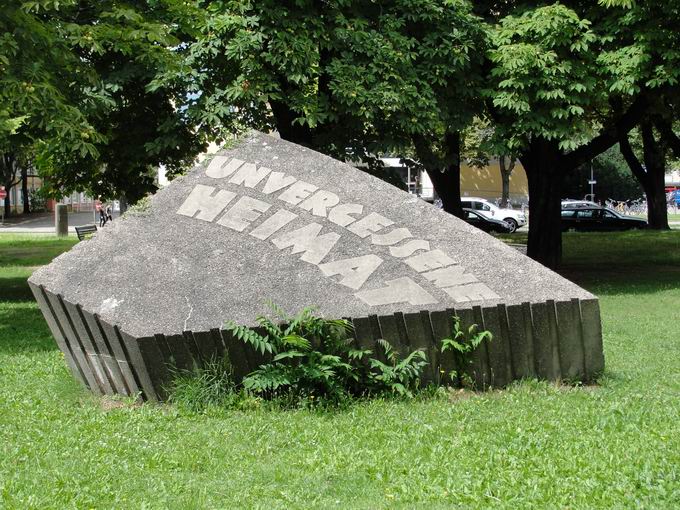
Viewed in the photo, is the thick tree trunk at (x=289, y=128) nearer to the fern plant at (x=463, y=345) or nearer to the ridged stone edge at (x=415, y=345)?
the ridged stone edge at (x=415, y=345)

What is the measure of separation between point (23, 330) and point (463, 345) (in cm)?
730

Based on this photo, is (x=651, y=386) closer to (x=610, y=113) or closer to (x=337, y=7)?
(x=337, y=7)

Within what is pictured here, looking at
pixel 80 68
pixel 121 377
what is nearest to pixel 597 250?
pixel 80 68

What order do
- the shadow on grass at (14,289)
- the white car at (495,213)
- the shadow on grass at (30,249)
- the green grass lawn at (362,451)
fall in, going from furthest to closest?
the white car at (495,213)
the shadow on grass at (30,249)
the shadow on grass at (14,289)
the green grass lawn at (362,451)

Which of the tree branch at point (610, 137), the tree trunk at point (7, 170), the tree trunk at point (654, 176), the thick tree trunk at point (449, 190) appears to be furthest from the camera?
the tree trunk at point (7, 170)

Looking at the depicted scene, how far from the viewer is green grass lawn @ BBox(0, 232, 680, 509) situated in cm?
477

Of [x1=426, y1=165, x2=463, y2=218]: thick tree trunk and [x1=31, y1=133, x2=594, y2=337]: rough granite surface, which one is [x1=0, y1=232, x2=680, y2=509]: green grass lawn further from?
[x1=426, y1=165, x2=463, y2=218]: thick tree trunk

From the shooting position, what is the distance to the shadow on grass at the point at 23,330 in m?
10.6

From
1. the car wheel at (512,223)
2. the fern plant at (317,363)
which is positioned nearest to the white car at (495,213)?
the car wheel at (512,223)

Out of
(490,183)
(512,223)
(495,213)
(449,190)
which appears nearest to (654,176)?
(512,223)

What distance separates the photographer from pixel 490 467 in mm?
5188

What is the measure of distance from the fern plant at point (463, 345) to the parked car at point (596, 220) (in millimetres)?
36065

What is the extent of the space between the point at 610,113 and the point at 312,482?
888 inches

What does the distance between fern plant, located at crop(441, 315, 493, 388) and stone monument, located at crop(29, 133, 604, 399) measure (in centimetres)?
7
